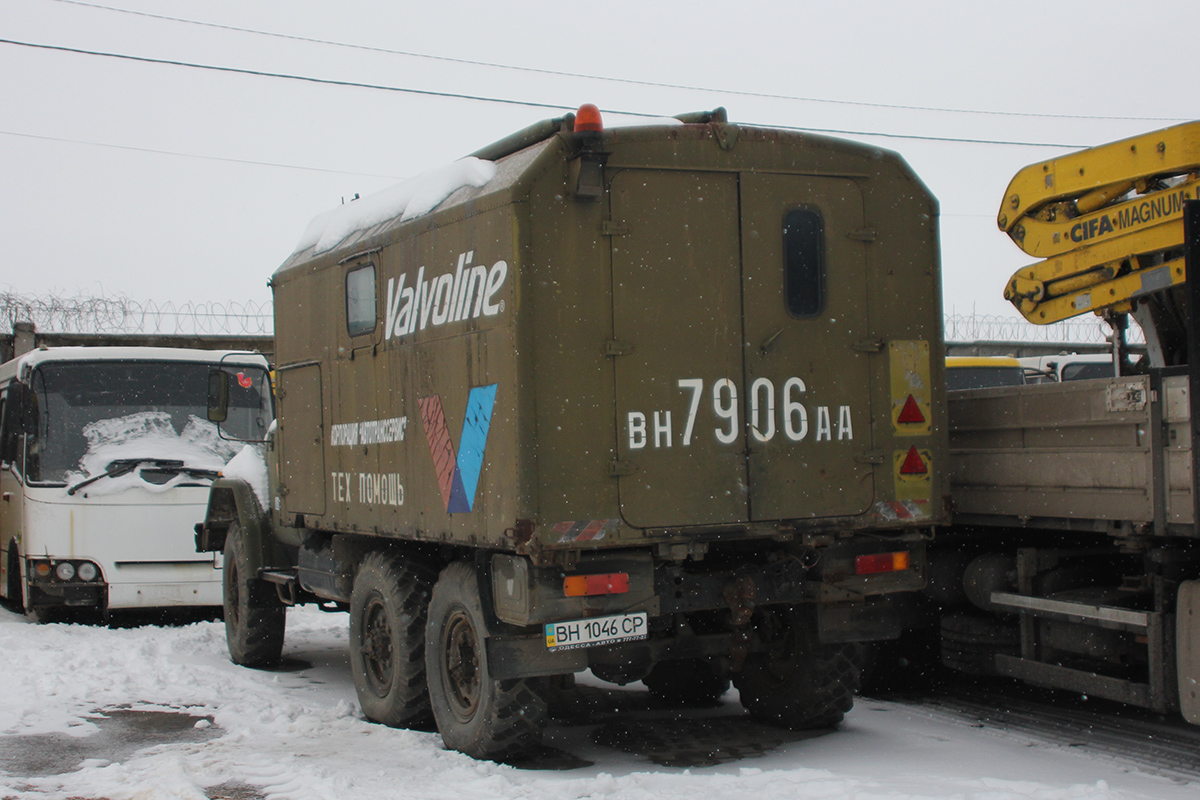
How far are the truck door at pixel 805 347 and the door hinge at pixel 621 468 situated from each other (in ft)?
2.14

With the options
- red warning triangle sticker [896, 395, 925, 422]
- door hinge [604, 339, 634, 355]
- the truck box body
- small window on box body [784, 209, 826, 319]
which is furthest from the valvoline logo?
red warning triangle sticker [896, 395, 925, 422]

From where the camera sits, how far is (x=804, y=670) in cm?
712

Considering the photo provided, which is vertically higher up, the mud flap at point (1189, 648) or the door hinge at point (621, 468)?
the door hinge at point (621, 468)

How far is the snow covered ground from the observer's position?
18.4ft

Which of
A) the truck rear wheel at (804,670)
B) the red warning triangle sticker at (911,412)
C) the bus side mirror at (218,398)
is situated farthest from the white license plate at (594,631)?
the bus side mirror at (218,398)

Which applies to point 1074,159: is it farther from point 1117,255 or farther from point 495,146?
point 495,146

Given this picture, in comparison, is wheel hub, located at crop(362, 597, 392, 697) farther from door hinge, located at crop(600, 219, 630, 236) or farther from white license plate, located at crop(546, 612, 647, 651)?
door hinge, located at crop(600, 219, 630, 236)

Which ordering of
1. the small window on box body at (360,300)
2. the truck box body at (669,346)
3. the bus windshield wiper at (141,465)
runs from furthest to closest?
the bus windshield wiper at (141,465) < the small window on box body at (360,300) < the truck box body at (669,346)

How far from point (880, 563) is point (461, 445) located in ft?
Result: 7.67

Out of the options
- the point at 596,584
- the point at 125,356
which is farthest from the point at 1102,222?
the point at 125,356

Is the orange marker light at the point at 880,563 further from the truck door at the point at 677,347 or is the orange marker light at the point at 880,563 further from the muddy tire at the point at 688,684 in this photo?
the muddy tire at the point at 688,684

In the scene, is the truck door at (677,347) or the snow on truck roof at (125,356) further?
the snow on truck roof at (125,356)

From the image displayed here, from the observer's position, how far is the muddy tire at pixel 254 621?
9.71m

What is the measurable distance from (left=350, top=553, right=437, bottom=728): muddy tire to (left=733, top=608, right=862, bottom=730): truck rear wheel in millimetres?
1997
